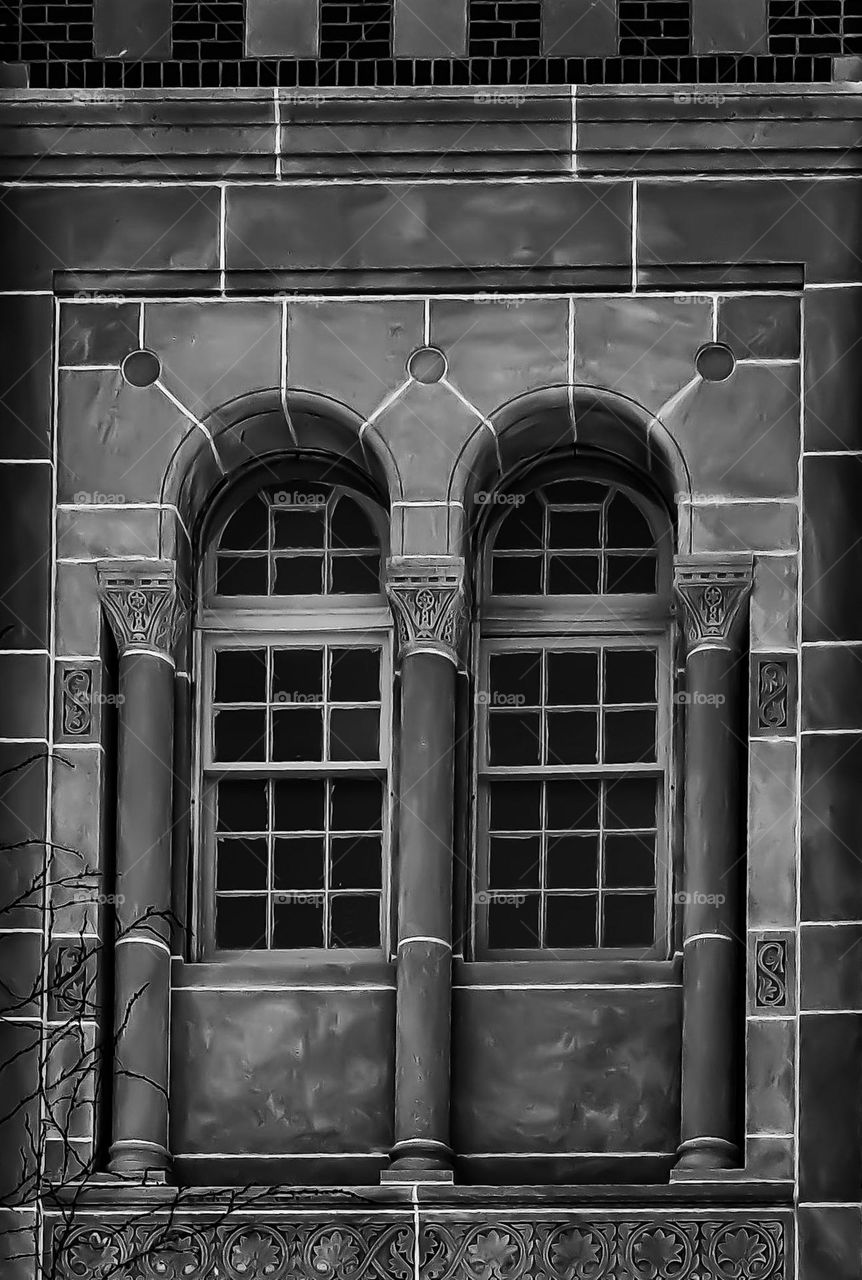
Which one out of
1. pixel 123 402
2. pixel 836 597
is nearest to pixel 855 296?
pixel 836 597

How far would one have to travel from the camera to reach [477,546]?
24.4 m

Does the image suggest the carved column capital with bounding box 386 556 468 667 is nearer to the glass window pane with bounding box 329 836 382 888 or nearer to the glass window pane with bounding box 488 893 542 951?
the glass window pane with bounding box 329 836 382 888

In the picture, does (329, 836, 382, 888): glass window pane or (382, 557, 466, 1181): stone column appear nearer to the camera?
(382, 557, 466, 1181): stone column

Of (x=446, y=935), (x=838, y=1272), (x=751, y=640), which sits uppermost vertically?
(x=751, y=640)

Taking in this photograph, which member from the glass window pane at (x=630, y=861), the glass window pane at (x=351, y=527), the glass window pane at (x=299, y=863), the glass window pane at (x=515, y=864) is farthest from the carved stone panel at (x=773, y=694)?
the glass window pane at (x=299, y=863)

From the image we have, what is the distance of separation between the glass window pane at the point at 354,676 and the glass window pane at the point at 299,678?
0.22 feet

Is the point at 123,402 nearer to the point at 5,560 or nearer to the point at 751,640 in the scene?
the point at 5,560

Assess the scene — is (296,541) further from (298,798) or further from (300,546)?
(298,798)

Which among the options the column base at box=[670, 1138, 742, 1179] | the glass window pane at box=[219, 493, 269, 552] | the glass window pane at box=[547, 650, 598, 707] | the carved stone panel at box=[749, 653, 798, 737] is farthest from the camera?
the glass window pane at box=[219, 493, 269, 552]

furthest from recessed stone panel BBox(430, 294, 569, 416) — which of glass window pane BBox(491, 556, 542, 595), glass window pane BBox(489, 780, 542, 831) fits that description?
glass window pane BBox(489, 780, 542, 831)

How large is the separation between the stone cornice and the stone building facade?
0.02m

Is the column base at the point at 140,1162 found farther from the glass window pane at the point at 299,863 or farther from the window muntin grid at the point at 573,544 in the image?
the window muntin grid at the point at 573,544

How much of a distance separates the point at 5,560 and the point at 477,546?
2.35 meters

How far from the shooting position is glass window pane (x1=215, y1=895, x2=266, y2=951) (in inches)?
943
